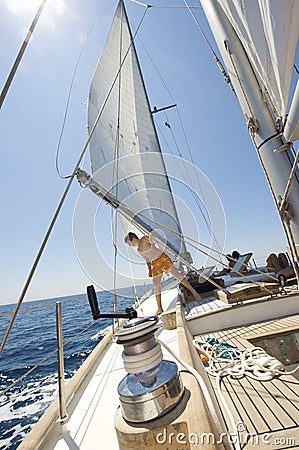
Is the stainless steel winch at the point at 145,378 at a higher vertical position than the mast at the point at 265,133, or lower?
lower

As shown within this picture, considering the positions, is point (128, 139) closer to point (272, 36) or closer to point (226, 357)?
point (272, 36)

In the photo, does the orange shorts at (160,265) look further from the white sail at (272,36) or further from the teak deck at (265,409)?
the white sail at (272,36)

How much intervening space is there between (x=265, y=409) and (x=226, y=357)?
0.53 meters

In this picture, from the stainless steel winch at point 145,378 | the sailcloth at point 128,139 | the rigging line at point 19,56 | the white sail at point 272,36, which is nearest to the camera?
the stainless steel winch at point 145,378

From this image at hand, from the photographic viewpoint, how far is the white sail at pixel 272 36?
847 millimetres

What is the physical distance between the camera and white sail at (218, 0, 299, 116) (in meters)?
0.85

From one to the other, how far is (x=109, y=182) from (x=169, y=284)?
7.89ft

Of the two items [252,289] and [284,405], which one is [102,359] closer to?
[284,405]

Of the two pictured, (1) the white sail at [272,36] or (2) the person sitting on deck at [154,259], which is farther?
(2) the person sitting on deck at [154,259]

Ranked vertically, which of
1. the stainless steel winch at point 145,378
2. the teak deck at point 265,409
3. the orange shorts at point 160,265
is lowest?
the teak deck at point 265,409

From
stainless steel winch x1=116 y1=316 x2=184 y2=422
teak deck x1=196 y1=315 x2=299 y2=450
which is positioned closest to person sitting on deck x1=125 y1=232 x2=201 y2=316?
teak deck x1=196 y1=315 x2=299 y2=450

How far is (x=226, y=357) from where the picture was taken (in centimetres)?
166

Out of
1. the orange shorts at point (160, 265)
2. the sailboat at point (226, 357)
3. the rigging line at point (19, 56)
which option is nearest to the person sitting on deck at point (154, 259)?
the orange shorts at point (160, 265)

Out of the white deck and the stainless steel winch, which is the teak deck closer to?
the white deck
